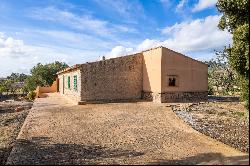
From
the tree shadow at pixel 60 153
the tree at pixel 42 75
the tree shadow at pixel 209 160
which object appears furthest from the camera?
the tree at pixel 42 75

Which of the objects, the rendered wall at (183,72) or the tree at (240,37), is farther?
the rendered wall at (183,72)

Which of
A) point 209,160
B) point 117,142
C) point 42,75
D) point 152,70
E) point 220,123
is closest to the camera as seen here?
point 209,160

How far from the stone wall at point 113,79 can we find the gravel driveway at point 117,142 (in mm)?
7229

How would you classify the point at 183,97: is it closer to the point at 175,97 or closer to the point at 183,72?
the point at 175,97

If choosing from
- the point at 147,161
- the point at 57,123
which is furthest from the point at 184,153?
the point at 57,123

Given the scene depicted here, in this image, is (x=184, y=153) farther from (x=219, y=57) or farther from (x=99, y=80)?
(x=219, y=57)

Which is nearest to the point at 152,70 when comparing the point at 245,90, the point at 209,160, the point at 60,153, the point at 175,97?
the point at 175,97

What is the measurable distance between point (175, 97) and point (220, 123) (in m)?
9.67

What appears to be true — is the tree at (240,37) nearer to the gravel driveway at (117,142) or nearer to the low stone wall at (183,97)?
the gravel driveway at (117,142)

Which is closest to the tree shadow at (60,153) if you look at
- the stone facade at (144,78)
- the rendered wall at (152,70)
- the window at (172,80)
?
the stone facade at (144,78)

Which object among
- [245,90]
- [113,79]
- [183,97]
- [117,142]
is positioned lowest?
[117,142]

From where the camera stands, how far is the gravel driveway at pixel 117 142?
995 centimetres

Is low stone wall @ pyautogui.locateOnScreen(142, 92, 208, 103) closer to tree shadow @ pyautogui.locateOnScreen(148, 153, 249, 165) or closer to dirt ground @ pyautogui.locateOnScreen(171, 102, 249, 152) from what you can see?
dirt ground @ pyautogui.locateOnScreen(171, 102, 249, 152)

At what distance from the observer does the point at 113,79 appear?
25828 millimetres
